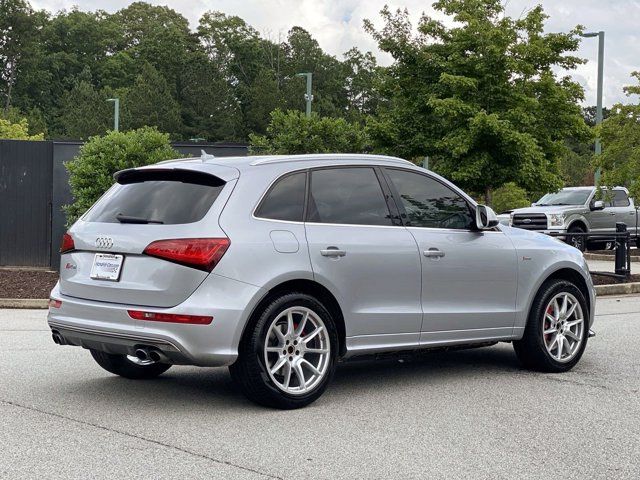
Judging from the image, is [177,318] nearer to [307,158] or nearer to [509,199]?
[307,158]

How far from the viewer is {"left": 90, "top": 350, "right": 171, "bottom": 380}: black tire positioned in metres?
7.79

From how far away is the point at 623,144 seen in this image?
25609 millimetres

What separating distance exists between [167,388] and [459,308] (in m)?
2.40

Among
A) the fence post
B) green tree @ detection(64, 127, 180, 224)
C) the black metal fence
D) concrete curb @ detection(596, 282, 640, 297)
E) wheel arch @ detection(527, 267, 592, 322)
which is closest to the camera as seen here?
wheel arch @ detection(527, 267, 592, 322)

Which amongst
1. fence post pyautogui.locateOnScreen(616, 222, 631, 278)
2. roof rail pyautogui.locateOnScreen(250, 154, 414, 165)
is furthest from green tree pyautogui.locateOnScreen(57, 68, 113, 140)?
roof rail pyautogui.locateOnScreen(250, 154, 414, 165)

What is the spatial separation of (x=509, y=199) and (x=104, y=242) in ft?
110

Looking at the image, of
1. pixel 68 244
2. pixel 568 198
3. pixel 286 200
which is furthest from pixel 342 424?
pixel 568 198

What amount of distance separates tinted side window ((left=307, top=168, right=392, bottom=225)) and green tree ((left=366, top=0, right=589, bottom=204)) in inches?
428

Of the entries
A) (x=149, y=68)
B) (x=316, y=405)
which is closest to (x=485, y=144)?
(x=316, y=405)

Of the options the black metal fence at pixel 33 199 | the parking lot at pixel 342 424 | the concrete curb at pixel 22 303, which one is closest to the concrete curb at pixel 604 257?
the black metal fence at pixel 33 199

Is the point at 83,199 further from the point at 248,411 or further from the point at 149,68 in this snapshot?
the point at 149,68

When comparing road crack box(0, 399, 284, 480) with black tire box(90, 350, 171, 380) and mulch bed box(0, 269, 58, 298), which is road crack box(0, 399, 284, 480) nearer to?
black tire box(90, 350, 171, 380)

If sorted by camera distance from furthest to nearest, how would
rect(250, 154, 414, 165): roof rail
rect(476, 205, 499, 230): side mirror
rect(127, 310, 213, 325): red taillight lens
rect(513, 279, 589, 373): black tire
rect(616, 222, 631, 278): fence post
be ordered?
rect(616, 222, 631, 278): fence post
rect(513, 279, 589, 373): black tire
rect(476, 205, 499, 230): side mirror
rect(250, 154, 414, 165): roof rail
rect(127, 310, 213, 325): red taillight lens

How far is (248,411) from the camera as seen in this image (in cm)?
668
